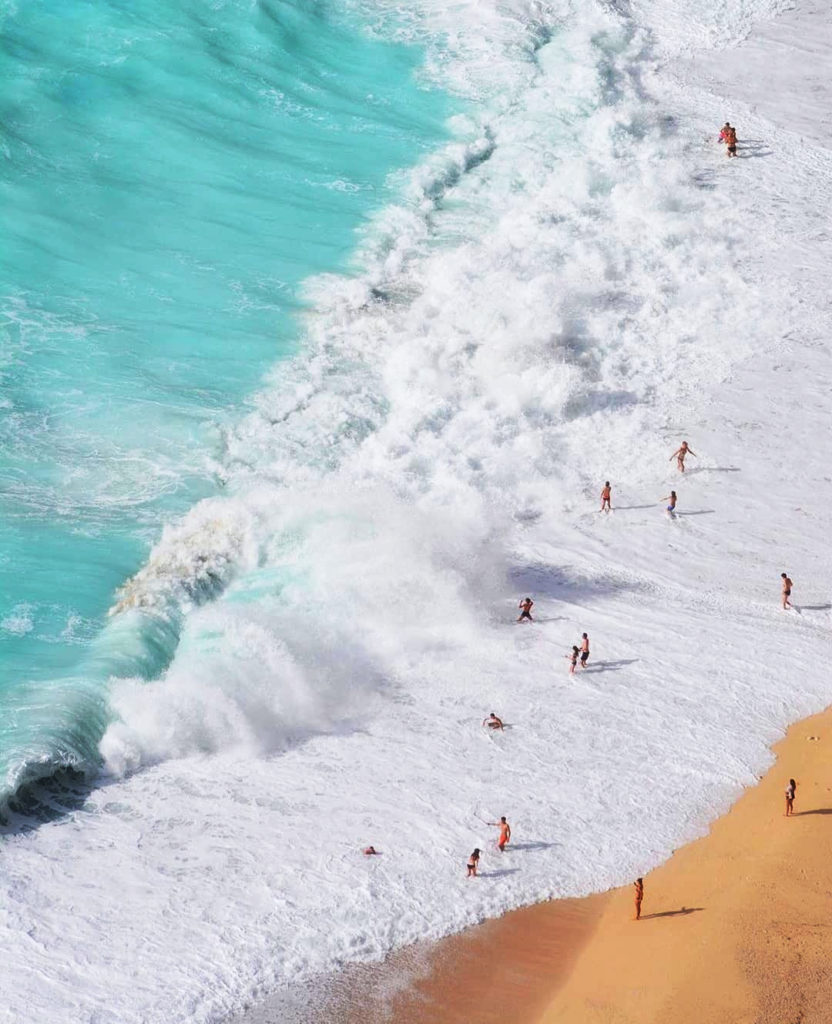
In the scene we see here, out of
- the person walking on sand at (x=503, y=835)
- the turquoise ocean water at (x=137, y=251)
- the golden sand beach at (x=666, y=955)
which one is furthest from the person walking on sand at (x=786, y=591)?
the turquoise ocean water at (x=137, y=251)

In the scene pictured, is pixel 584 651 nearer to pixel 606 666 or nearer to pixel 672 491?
pixel 606 666

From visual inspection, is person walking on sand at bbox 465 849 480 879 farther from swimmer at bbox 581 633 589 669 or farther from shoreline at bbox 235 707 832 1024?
swimmer at bbox 581 633 589 669

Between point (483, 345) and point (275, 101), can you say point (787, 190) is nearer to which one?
point (483, 345)

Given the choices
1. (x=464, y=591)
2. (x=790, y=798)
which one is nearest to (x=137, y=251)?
(x=464, y=591)

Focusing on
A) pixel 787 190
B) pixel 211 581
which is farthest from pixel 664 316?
pixel 211 581

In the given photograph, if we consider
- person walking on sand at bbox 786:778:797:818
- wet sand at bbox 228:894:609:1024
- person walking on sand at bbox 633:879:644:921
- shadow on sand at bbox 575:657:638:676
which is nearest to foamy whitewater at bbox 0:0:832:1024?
shadow on sand at bbox 575:657:638:676

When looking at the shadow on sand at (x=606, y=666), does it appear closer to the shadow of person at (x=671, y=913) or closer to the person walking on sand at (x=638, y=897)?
the person walking on sand at (x=638, y=897)
